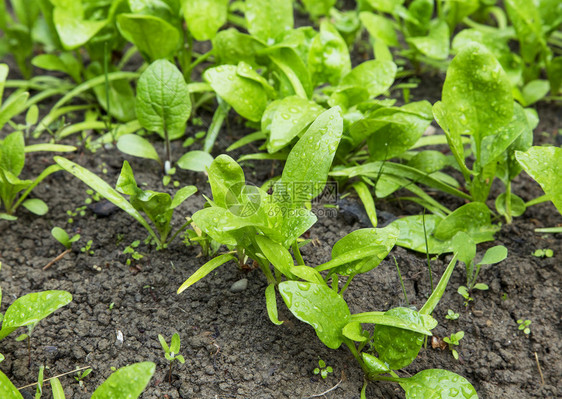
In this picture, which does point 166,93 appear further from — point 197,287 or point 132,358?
A: point 132,358

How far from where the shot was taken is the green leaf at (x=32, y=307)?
1296 mm

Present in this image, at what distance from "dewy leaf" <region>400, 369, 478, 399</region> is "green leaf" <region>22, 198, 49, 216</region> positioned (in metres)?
1.26

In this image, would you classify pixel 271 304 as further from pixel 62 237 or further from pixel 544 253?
pixel 544 253

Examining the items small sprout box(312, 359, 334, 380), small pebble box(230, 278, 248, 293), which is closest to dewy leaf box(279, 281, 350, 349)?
small sprout box(312, 359, 334, 380)

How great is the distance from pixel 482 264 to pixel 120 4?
166 centimetres

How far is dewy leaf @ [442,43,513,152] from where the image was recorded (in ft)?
5.44

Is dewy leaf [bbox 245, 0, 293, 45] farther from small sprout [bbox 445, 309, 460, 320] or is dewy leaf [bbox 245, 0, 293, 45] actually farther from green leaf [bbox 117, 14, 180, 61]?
small sprout [bbox 445, 309, 460, 320]

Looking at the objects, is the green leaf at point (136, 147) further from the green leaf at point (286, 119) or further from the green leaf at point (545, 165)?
the green leaf at point (545, 165)

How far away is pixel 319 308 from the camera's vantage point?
4.22 feet

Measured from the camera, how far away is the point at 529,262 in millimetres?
1674

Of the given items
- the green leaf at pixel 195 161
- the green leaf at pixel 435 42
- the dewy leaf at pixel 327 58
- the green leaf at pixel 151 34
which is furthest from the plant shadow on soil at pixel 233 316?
the green leaf at pixel 435 42

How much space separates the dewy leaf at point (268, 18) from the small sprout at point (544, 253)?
1.18 m

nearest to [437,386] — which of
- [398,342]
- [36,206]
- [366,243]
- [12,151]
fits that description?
[398,342]

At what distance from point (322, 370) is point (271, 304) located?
0.71 ft
